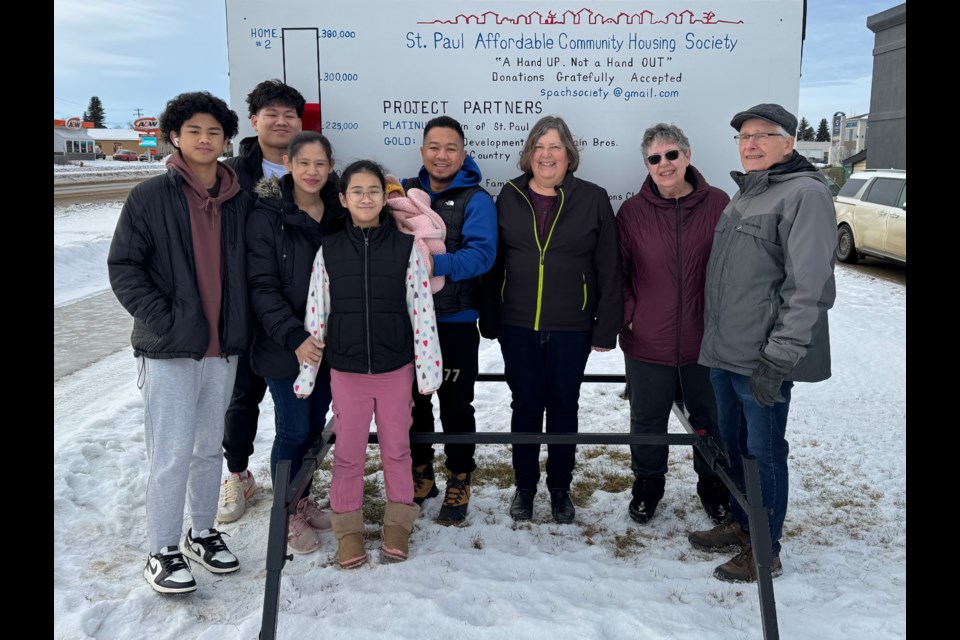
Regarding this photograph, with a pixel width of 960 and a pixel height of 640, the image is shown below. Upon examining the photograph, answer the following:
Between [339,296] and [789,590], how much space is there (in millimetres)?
2377

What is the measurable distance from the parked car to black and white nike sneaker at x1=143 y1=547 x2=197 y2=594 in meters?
11.5

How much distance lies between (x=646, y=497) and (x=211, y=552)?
2.23 metres

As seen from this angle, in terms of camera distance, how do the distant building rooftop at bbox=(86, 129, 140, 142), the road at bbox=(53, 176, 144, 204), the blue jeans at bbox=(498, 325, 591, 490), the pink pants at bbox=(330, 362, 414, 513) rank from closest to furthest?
the pink pants at bbox=(330, 362, 414, 513)
the blue jeans at bbox=(498, 325, 591, 490)
the road at bbox=(53, 176, 144, 204)
the distant building rooftop at bbox=(86, 129, 140, 142)

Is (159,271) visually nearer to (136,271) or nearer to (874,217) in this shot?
(136,271)

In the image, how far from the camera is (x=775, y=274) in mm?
2836

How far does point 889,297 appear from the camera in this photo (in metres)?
10.1

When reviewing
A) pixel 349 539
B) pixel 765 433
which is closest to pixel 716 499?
pixel 765 433

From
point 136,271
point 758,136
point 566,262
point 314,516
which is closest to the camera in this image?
point 136,271

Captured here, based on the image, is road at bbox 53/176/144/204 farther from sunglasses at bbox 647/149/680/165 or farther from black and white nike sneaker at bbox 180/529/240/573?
sunglasses at bbox 647/149/680/165

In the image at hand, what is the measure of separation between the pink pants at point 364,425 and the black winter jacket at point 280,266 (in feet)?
0.90

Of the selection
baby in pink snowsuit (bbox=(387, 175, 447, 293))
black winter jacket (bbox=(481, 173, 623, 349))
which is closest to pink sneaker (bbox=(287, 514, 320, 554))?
baby in pink snowsuit (bbox=(387, 175, 447, 293))

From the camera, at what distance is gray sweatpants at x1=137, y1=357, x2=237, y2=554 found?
2.88 metres

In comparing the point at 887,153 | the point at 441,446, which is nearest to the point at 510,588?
the point at 441,446

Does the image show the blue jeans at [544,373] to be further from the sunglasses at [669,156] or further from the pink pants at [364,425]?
the sunglasses at [669,156]
